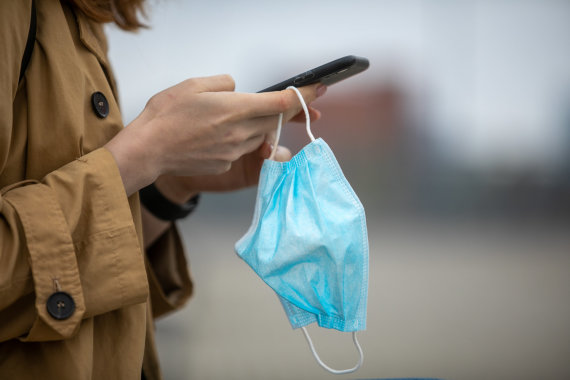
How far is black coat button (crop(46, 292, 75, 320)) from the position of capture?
59cm

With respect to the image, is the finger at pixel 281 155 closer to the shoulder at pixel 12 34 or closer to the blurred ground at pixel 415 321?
the shoulder at pixel 12 34

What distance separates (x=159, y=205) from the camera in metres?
1.08

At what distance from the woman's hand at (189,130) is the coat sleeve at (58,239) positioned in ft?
0.14

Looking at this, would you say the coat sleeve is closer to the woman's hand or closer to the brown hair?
the woman's hand

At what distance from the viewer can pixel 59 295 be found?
0.60 meters

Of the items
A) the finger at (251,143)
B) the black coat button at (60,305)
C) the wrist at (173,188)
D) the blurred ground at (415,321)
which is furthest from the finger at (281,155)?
the blurred ground at (415,321)

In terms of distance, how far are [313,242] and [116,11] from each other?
21.7 inches

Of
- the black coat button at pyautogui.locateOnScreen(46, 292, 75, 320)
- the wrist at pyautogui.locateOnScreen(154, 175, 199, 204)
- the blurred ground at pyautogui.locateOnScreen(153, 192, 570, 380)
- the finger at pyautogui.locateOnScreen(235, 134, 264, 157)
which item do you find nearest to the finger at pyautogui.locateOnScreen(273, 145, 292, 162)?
the finger at pyautogui.locateOnScreen(235, 134, 264, 157)

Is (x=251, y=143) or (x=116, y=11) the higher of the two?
(x=116, y=11)

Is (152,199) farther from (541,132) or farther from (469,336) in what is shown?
(541,132)

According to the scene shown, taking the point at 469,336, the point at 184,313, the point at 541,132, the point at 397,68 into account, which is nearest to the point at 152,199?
the point at 469,336

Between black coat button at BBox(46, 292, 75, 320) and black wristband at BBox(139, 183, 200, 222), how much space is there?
1.57 feet

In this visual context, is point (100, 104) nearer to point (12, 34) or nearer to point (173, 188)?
point (12, 34)

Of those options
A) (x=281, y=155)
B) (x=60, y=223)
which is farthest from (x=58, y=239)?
(x=281, y=155)
